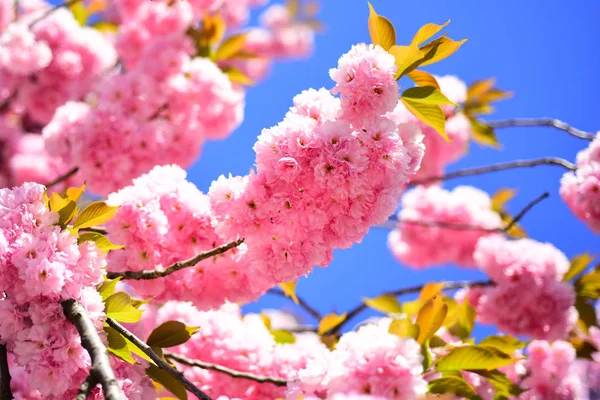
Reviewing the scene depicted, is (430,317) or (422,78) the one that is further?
(430,317)

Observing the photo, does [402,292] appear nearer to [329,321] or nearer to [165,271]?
[329,321]

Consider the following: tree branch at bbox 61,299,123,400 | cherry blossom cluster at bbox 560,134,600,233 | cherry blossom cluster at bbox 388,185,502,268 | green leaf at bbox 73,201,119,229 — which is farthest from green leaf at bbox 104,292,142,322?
cherry blossom cluster at bbox 388,185,502,268

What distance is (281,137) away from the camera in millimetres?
1547

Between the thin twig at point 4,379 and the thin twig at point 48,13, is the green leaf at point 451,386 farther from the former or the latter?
the thin twig at point 48,13

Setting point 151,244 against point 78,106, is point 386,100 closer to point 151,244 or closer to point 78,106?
point 151,244

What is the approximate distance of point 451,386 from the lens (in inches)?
70.7

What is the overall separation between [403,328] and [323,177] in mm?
604

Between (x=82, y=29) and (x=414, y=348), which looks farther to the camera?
(x=82, y=29)

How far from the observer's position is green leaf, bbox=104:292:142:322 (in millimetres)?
1597

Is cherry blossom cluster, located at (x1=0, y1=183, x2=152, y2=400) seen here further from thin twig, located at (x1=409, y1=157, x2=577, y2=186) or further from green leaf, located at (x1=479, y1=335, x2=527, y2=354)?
thin twig, located at (x1=409, y1=157, x2=577, y2=186)

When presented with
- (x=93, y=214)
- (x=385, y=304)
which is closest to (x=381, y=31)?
(x=93, y=214)

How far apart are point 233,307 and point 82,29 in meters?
2.28

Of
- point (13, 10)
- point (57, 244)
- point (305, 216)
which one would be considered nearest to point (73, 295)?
point (57, 244)

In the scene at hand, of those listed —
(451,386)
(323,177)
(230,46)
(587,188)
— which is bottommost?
(451,386)
